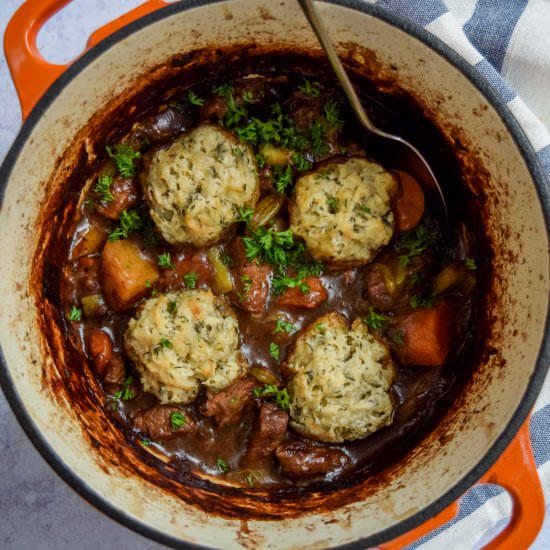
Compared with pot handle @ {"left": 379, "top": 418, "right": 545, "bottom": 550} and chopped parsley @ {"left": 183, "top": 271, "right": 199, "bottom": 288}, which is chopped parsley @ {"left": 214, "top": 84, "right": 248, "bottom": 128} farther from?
pot handle @ {"left": 379, "top": 418, "right": 545, "bottom": 550}

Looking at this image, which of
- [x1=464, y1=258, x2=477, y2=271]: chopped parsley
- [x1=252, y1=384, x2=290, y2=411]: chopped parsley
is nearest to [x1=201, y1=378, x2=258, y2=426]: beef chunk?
[x1=252, y1=384, x2=290, y2=411]: chopped parsley

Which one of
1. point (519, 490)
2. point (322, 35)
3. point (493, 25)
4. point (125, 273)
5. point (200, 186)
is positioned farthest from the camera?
point (493, 25)

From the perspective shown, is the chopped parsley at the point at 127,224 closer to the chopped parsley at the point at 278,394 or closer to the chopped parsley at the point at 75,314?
the chopped parsley at the point at 75,314

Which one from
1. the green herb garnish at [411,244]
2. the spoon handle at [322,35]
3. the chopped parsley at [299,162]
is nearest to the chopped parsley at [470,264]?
the green herb garnish at [411,244]

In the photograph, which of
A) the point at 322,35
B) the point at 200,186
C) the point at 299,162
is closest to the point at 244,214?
the point at 200,186

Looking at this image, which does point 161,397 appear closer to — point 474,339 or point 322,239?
point 322,239

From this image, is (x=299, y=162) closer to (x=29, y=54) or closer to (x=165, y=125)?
(x=165, y=125)
